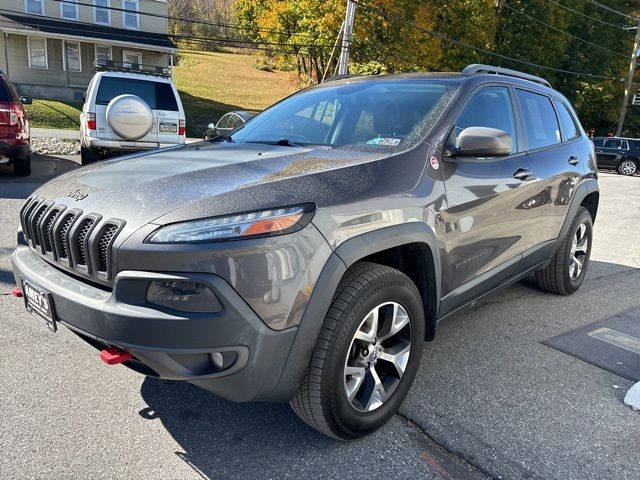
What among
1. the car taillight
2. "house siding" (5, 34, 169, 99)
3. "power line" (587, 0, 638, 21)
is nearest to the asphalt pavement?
the car taillight

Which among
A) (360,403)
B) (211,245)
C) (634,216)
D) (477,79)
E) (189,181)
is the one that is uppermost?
(477,79)

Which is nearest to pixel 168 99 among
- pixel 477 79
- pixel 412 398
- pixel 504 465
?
pixel 477 79

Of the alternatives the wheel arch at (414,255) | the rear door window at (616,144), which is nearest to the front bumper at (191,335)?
the wheel arch at (414,255)

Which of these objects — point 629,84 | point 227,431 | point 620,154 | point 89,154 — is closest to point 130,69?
point 89,154

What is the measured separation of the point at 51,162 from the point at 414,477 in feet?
37.0

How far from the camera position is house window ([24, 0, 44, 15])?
91.8 feet

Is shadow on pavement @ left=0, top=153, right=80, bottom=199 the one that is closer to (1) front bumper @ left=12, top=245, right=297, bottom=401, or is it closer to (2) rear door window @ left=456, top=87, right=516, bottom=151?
(1) front bumper @ left=12, top=245, right=297, bottom=401

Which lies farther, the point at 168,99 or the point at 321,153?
the point at 168,99

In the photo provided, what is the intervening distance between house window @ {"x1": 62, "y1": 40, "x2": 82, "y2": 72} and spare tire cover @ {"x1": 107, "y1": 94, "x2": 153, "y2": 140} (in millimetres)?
23793

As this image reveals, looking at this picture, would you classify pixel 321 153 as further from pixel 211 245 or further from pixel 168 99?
pixel 168 99

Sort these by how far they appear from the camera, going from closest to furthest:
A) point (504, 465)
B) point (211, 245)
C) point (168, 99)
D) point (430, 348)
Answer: point (211, 245), point (504, 465), point (430, 348), point (168, 99)

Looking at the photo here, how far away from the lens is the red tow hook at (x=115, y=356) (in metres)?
2.11

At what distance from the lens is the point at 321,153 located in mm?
2854

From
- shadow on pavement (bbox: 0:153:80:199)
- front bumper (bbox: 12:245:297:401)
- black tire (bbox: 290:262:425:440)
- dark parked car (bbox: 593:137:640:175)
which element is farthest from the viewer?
dark parked car (bbox: 593:137:640:175)
